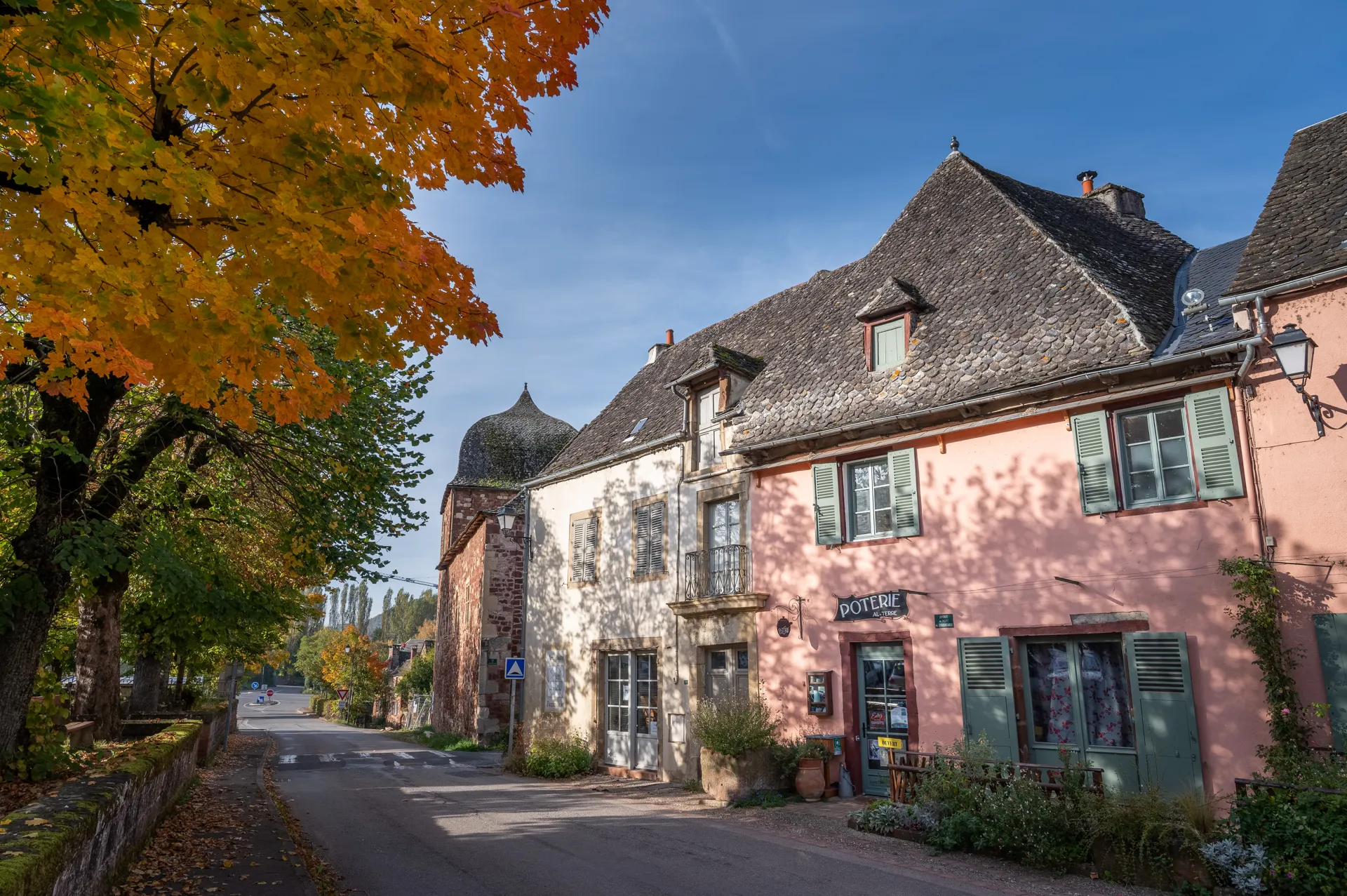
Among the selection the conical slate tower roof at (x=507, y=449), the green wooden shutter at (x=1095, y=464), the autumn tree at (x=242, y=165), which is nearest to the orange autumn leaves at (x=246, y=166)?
the autumn tree at (x=242, y=165)

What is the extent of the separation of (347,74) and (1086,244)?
1222 centimetres

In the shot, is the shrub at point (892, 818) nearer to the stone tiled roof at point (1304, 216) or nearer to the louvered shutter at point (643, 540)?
the stone tiled roof at point (1304, 216)

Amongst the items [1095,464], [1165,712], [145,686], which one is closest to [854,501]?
[1095,464]

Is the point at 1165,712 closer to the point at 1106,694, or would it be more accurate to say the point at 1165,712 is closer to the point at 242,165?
the point at 1106,694

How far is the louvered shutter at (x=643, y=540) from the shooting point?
57.8 ft

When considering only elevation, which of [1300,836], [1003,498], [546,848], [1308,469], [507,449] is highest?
[507,449]

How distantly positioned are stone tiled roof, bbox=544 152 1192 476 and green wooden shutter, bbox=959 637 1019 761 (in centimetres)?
325

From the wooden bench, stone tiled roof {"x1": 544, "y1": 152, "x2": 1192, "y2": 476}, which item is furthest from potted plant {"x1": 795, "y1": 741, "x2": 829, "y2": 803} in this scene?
stone tiled roof {"x1": 544, "y1": 152, "x2": 1192, "y2": 476}

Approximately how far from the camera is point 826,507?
13.7m

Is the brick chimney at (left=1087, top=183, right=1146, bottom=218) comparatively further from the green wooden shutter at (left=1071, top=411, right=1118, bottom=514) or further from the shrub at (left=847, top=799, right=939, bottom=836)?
the shrub at (left=847, top=799, right=939, bottom=836)

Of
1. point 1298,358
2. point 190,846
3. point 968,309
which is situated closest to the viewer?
point 1298,358

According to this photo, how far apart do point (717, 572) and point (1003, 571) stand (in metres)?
5.59

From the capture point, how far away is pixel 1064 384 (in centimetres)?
1084

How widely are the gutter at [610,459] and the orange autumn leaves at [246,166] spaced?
11.4 m
